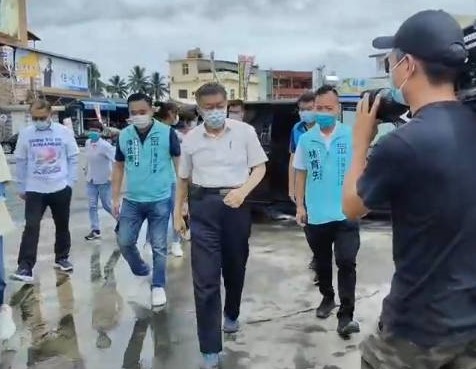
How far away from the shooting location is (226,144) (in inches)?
173

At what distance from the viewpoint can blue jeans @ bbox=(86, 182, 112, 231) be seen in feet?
28.4

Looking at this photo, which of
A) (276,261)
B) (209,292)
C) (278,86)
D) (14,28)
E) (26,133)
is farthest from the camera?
(278,86)

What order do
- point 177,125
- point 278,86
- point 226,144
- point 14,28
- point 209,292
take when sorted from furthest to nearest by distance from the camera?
point 278,86, point 14,28, point 177,125, point 226,144, point 209,292

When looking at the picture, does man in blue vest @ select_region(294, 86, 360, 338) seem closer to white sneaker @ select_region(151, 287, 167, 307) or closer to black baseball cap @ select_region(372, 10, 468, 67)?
white sneaker @ select_region(151, 287, 167, 307)

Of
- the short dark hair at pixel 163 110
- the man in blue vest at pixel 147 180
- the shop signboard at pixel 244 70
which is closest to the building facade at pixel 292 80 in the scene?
the shop signboard at pixel 244 70

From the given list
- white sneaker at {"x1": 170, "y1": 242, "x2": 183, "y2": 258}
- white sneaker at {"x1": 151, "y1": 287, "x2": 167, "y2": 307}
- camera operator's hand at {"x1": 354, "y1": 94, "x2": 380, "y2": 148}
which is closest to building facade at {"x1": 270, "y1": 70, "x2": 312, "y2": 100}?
white sneaker at {"x1": 170, "y1": 242, "x2": 183, "y2": 258}

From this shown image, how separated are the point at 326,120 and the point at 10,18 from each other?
131ft

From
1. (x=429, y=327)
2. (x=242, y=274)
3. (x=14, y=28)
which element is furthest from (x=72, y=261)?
(x=14, y=28)

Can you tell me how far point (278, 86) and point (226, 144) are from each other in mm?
63247

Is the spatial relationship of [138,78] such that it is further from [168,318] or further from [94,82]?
[168,318]

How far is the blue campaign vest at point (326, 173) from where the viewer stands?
466 cm

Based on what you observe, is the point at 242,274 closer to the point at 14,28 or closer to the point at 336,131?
the point at 336,131

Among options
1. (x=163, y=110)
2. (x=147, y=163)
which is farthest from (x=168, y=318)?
(x=163, y=110)

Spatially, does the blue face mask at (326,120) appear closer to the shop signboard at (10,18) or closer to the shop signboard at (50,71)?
the shop signboard at (10,18)
